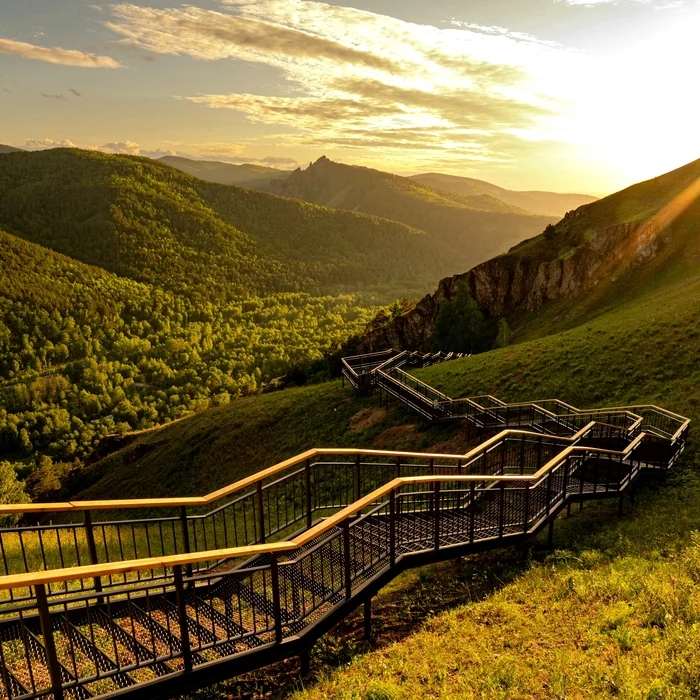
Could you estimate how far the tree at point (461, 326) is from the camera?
47.2 m

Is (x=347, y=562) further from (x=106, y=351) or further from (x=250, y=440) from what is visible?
(x=106, y=351)

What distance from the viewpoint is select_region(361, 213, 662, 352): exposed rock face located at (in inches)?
1738

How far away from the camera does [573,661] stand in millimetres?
6219

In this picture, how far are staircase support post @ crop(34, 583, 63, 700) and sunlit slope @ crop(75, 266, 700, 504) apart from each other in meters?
17.7

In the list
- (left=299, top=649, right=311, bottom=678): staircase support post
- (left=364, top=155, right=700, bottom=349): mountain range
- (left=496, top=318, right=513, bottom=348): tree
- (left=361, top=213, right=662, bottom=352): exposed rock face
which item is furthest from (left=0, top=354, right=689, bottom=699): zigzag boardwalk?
(left=361, top=213, right=662, bottom=352): exposed rock face

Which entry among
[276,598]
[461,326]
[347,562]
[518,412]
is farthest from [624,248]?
[276,598]

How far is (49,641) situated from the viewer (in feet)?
15.8

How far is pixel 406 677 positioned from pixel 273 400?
2923 centimetres

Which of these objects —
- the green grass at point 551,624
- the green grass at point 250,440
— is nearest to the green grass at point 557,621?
the green grass at point 551,624

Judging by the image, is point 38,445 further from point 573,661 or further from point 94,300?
point 573,661

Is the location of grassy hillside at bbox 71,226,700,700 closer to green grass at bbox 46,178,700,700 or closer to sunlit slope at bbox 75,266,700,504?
green grass at bbox 46,178,700,700

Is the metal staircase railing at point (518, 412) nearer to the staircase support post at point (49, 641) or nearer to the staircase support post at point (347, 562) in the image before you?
the staircase support post at point (347, 562)

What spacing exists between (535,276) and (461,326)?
34.1ft

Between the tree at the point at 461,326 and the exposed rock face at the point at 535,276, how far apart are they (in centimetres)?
520
